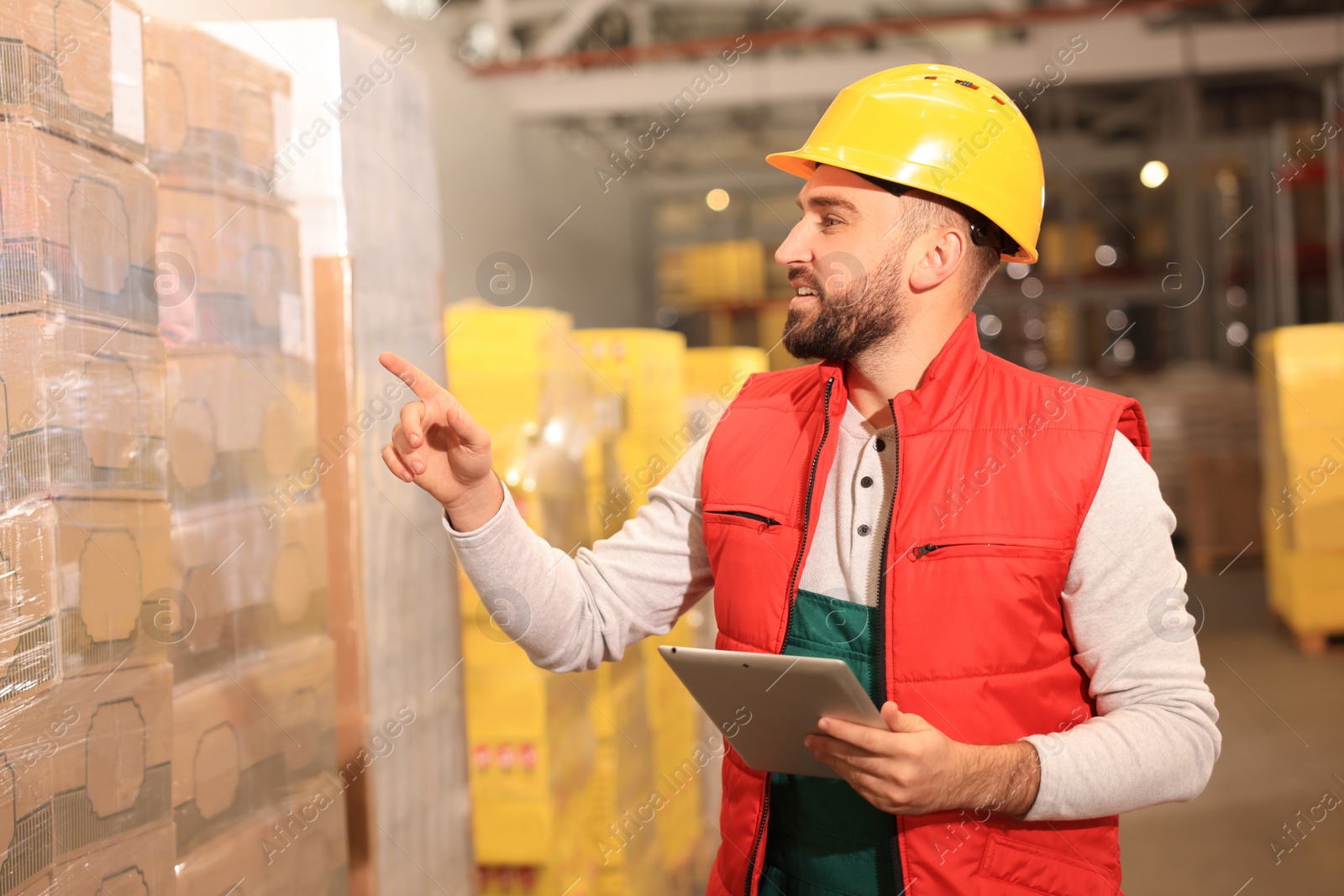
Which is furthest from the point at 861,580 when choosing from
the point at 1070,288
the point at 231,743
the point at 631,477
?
the point at 1070,288

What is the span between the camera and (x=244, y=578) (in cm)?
234

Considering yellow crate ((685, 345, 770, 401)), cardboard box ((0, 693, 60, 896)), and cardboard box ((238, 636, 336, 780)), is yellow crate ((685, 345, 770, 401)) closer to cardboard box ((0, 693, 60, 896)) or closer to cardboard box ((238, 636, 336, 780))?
cardboard box ((238, 636, 336, 780))

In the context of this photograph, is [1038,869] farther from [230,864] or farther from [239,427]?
[239,427]

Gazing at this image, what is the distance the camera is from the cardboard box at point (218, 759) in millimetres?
2104

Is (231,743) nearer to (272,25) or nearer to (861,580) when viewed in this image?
(861,580)

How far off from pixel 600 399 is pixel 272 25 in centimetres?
184

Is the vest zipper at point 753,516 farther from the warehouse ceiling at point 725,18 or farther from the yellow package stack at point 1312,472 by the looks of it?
the warehouse ceiling at point 725,18

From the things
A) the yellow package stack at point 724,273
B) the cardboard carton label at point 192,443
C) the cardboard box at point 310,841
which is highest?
the yellow package stack at point 724,273

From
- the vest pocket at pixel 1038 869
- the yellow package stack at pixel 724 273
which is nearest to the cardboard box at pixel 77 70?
the vest pocket at pixel 1038 869

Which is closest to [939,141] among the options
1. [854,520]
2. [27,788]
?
[854,520]

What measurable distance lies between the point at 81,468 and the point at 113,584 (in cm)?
21

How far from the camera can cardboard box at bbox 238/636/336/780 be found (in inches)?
94.0

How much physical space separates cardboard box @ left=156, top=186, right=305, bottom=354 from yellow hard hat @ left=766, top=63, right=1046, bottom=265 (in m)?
1.24

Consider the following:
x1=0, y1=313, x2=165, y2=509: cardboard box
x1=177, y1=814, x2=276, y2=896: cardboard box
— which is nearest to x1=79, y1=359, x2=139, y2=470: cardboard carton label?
x1=0, y1=313, x2=165, y2=509: cardboard box
